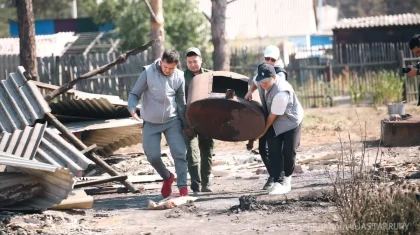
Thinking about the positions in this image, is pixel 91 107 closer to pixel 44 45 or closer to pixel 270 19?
pixel 44 45

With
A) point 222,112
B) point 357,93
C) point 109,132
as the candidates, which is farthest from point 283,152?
point 357,93

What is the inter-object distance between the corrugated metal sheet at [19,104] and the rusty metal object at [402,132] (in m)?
5.79

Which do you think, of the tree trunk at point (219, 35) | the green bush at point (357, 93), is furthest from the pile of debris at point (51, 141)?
the green bush at point (357, 93)

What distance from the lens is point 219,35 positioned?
23.0m

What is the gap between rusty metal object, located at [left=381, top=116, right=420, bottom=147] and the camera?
14.2 meters

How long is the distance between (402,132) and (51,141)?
246 inches

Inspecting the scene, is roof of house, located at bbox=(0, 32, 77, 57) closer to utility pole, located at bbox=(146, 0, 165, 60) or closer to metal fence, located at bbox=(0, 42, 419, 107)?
metal fence, located at bbox=(0, 42, 419, 107)

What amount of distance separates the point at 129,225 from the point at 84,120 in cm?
447

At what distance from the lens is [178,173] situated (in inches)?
395

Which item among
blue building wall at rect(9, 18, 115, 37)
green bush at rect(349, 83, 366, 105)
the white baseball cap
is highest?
blue building wall at rect(9, 18, 115, 37)

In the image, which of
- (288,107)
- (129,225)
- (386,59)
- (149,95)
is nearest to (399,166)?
(288,107)

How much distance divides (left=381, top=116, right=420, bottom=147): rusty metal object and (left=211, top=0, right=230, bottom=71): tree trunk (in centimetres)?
916

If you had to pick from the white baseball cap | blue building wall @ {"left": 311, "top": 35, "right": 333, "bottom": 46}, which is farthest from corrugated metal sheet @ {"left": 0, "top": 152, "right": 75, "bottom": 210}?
blue building wall @ {"left": 311, "top": 35, "right": 333, "bottom": 46}

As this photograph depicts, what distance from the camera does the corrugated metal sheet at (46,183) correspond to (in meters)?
8.68
